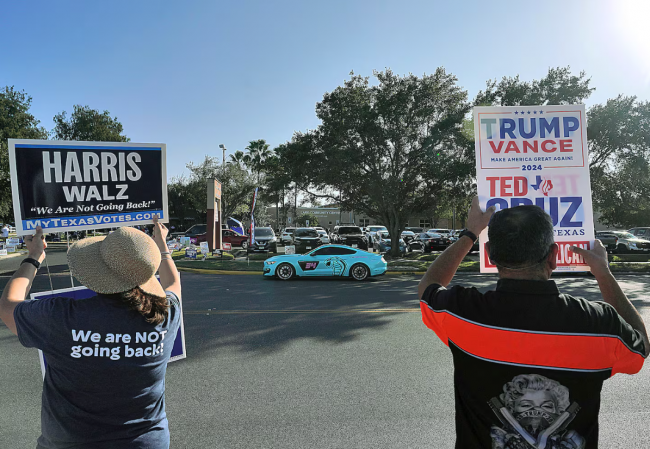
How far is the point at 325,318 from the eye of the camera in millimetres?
7691

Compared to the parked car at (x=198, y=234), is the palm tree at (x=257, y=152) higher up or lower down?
higher up

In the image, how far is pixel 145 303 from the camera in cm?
172

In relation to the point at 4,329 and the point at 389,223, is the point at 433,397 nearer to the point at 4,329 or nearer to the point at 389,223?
the point at 4,329

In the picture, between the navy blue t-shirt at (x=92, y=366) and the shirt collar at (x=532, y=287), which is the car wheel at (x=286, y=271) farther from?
the shirt collar at (x=532, y=287)

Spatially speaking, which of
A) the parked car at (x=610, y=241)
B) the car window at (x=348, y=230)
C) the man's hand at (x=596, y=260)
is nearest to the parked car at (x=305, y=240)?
the car window at (x=348, y=230)

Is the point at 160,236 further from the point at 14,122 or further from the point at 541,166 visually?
the point at 14,122

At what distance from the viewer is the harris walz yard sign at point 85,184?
9.30ft

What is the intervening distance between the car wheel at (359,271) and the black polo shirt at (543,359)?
39.9ft

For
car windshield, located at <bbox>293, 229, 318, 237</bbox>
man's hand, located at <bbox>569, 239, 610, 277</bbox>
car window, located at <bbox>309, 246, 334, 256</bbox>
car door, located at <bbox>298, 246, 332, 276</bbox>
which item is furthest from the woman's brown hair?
car windshield, located at <bbox>293, 229, 318, 237</bbox>

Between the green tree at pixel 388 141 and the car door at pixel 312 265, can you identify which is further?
the green tree at pixel 388 141

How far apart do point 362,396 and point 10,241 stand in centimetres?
2577

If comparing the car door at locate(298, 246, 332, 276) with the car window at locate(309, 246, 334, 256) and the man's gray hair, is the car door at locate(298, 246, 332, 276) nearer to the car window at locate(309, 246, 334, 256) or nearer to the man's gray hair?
the car window at locate(309, 246, 334, 256)

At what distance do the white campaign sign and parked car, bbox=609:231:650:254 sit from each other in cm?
2709

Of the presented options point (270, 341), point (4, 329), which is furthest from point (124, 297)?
point (4, 329)
